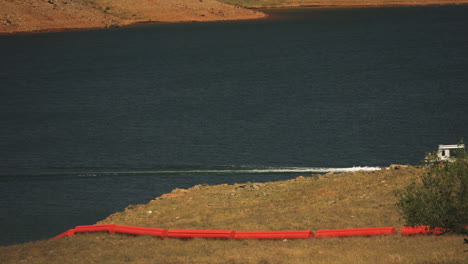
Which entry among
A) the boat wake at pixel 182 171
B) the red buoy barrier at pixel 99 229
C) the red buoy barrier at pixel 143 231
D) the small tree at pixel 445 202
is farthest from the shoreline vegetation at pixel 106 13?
the small tree at pixel 445 202

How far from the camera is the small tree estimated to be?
2845 cm

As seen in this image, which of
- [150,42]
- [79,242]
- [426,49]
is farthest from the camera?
[150,42]

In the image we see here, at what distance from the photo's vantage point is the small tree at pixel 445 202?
1120 inches

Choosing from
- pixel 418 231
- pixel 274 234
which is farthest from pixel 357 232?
pixel 274 234

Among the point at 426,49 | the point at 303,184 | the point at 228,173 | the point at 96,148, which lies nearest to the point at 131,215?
the point at 303,184

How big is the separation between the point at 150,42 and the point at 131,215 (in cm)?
10469

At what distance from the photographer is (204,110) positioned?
8381cm

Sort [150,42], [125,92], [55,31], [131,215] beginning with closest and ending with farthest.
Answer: [131,215]
[125,92]
[150,42]
[55,31]

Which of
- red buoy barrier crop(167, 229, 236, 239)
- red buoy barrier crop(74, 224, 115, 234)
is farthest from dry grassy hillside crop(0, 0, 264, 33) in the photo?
red buoy barrier crop(167, 229, 236, 239)

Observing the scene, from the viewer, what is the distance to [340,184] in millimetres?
46156

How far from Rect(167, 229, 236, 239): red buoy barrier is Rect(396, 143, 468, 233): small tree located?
8.98 meters

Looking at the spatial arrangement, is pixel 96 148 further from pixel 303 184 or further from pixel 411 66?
pixel 411 66

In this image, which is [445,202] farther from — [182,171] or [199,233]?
[182,171]

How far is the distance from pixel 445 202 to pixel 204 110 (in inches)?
2240
